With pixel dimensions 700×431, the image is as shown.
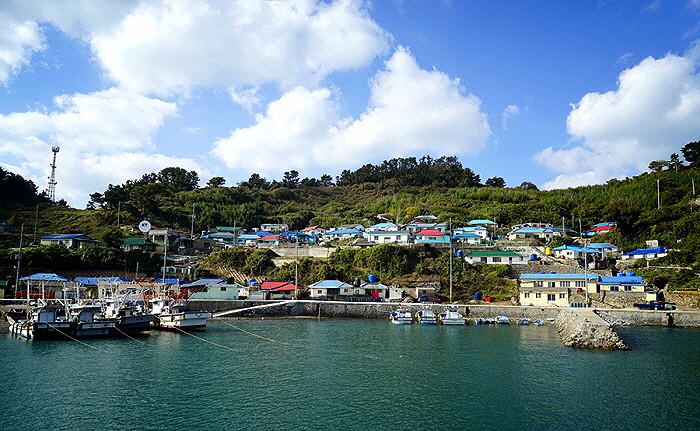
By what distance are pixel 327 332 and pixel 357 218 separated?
51.6 meters

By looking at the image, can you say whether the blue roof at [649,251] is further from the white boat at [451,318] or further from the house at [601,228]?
the white boat at [451,318]

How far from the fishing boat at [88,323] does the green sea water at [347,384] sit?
2.13 meters

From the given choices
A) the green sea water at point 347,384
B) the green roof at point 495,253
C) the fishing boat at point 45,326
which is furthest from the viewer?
the green roof at point 495,253

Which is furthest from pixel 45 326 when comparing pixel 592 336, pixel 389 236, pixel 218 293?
pixel 389 236

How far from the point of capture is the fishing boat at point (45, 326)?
3080 centimetres

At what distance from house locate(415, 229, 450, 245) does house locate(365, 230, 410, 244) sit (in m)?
1.74

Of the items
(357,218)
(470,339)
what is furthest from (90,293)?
(357,218)

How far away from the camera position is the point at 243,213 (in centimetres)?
9019

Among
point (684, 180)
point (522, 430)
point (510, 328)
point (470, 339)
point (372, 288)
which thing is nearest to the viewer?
point (522, 430)

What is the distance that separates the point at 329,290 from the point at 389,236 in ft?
55.1

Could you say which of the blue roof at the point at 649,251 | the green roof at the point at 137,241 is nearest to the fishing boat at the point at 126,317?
the green roof at the point at 137,241

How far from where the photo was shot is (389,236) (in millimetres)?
62594

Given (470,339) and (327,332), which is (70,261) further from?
(470,339)

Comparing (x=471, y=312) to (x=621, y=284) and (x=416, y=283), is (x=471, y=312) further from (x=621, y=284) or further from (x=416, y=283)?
(x=621, y=284)
